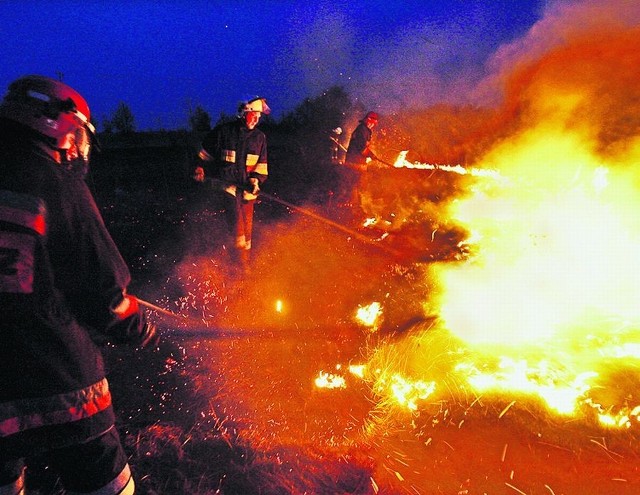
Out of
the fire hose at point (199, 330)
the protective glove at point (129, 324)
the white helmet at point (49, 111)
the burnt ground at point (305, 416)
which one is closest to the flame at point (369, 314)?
the burnt ground at point (305, 416)

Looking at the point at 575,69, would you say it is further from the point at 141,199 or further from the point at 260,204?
the point at 141,199

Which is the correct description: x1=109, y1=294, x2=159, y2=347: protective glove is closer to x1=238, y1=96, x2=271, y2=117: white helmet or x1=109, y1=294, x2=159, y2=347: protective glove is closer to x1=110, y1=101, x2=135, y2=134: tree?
x1=238, y1=96, x2=271, y2=117: white helmet

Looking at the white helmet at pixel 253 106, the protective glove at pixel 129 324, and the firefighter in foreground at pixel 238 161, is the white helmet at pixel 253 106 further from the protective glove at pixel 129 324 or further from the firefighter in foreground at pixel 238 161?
the protective glove at pixel 129 324

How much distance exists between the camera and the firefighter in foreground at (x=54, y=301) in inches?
63.3

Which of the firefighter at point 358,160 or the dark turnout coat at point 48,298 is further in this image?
the firefighter at point 358,160

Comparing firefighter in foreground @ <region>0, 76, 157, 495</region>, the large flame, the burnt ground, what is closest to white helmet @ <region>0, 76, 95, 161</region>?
firefighter in foreground @ <region>0, 76, 157, 495</region>

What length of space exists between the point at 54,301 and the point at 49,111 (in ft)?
2.90

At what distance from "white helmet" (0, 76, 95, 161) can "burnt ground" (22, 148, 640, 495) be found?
2353mm

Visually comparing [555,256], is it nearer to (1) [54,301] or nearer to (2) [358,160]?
(2) [358,160]

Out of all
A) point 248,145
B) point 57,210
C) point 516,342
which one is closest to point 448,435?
point 516,342

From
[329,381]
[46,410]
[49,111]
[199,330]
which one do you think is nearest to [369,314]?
[329,381]

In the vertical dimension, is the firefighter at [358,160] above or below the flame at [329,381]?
above

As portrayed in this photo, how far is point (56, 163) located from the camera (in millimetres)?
1799

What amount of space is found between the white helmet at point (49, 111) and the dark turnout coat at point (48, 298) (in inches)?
2.8
